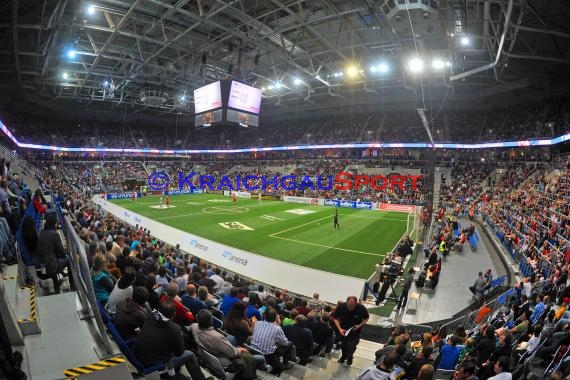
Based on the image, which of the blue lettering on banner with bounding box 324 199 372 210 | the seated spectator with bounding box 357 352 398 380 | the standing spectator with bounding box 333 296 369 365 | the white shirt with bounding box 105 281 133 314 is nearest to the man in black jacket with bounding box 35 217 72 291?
the white shirt with bounding box 105 281 133 314

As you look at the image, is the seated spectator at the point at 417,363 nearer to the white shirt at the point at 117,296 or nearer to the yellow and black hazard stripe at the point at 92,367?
the yellow and black hazard stripe at the point at 92,367

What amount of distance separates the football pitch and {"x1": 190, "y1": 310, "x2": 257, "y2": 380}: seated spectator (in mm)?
12204

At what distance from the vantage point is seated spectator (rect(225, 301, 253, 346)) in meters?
5.43

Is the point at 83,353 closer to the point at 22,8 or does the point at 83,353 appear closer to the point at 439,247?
the point at 439,247

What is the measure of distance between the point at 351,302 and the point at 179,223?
23.4 m

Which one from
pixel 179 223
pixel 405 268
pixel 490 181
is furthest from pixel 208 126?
pixel 490 181

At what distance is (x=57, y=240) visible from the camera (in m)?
6.43

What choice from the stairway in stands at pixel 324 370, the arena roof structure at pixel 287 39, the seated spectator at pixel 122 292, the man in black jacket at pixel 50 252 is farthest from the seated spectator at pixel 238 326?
the arena roof structure at pixel 287 39

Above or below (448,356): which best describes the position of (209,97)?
above

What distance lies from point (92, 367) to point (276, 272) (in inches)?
449

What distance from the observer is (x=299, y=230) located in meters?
26.2

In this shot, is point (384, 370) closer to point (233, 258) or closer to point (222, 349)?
point (222, 349)

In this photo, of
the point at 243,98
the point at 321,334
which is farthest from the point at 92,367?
the point at 243,98

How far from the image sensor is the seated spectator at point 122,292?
5043 mm
